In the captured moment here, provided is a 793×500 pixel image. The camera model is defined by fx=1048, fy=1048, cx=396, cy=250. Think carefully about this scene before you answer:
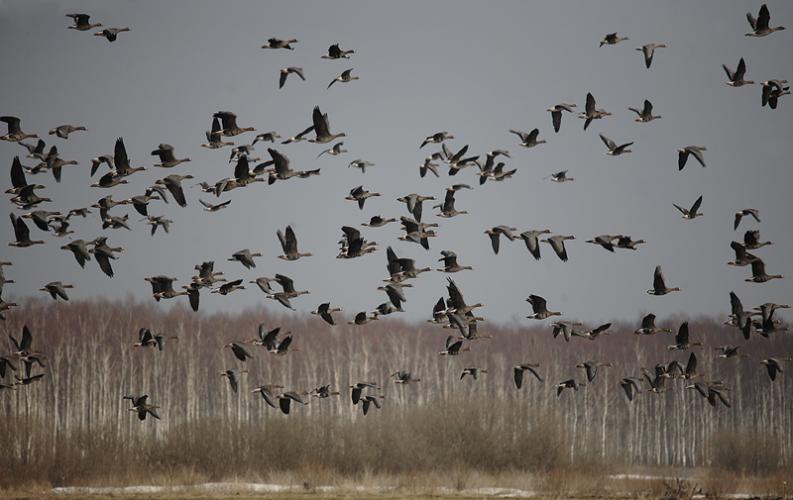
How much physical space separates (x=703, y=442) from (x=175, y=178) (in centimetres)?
5006

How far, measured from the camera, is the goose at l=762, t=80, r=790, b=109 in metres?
24.3

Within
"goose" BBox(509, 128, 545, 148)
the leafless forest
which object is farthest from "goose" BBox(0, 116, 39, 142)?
the leafless forest

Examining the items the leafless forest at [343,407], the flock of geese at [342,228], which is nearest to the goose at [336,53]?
the flock of geese at [342,228]

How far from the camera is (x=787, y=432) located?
75.2 meters

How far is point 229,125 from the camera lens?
82.4ft

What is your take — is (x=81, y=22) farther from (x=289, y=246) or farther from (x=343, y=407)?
(x=343, y=407)

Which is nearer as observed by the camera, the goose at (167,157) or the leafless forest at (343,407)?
the goose at (167,157)

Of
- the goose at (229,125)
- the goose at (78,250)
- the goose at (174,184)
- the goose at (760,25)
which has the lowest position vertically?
the goose at (78,250)

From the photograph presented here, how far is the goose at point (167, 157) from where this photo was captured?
2419 cm

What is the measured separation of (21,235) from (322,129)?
788cm

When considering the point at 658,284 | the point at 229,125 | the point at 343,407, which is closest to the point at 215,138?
the point at 229,125

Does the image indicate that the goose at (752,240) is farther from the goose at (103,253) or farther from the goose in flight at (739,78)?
the goose at (103,253)

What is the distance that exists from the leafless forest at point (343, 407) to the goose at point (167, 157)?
82.0 ft

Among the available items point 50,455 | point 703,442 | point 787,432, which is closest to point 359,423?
point 50,455
